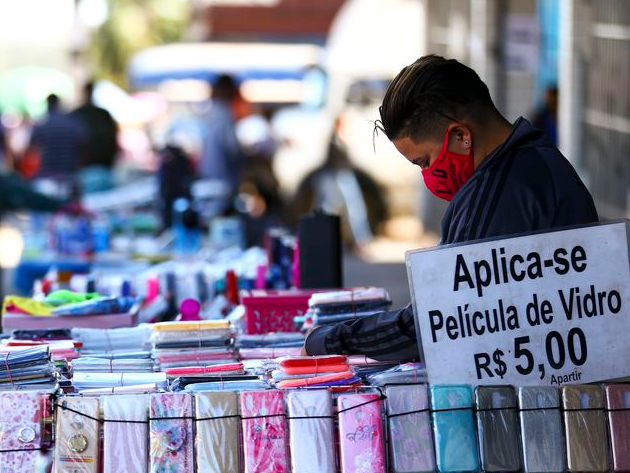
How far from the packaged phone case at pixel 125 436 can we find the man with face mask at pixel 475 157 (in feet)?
3.49

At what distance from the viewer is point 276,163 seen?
1850 cm

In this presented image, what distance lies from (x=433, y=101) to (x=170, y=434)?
1232mm

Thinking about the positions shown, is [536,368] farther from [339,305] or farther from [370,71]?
[370,71]

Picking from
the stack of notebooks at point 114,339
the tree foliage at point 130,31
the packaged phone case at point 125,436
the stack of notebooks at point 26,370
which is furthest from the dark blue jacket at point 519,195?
the tree foliage at point 130,31

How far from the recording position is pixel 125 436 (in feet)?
12.6

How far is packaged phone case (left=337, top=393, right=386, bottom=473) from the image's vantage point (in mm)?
3836

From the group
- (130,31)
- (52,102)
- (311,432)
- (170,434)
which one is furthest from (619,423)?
(130,31)

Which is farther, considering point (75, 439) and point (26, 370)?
point (26, 370)

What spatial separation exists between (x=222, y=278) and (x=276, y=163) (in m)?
12.0

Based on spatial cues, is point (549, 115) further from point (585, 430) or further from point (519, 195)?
point (585, 430)

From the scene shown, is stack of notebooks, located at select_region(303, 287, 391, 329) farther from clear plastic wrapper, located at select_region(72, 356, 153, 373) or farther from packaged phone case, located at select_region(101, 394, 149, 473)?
packaged phone case, located at select_region(101, 394, 149, 473)

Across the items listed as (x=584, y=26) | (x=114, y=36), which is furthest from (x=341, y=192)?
(x=114, y=36)

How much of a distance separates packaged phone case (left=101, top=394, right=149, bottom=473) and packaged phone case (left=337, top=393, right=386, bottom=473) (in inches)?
22.3

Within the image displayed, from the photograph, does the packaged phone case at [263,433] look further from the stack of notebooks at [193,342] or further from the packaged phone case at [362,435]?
the stack of notebooks at [193,342]
